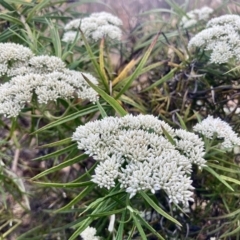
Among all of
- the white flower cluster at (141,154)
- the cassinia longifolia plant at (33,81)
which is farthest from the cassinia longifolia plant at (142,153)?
the cassinia longifolia plant at (33,81)

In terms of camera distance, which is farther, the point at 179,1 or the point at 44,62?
the point at 179,1

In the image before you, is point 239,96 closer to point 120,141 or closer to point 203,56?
point 203,56

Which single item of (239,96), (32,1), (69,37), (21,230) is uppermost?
(32,1)

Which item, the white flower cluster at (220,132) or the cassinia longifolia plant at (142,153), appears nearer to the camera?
the cassinia longifolia plant at (142,153)

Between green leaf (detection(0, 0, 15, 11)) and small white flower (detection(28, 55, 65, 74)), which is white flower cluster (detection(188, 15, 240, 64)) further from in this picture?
green leaf (detection(0, 0, 15, 11))

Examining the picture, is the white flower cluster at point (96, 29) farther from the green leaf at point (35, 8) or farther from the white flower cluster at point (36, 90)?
the white flower cluster at point (36, 90)

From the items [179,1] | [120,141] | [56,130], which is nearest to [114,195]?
[120,141]

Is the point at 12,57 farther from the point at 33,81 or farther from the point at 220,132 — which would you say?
the point at 220,132
